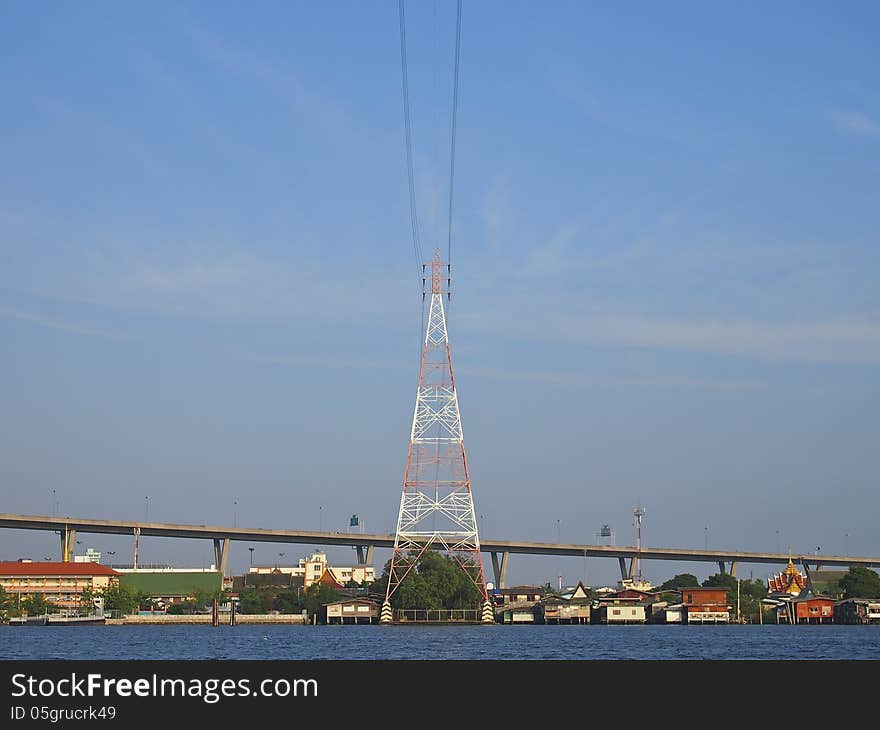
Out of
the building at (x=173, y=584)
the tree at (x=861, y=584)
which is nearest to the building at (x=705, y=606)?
the tree at (x=861, y=584)

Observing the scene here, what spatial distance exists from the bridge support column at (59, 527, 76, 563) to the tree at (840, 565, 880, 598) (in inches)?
3638

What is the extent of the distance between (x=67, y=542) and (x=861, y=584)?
94611 millimetres

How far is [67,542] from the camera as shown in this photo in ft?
492

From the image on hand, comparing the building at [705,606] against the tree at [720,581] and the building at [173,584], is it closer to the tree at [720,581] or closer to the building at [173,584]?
the tree at [720,581]

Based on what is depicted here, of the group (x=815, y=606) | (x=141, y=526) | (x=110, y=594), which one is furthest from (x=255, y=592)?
(x=815, y=606)

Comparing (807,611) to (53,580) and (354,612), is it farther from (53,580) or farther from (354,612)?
(53,580)

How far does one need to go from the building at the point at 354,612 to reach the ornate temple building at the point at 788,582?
4955 centimetres

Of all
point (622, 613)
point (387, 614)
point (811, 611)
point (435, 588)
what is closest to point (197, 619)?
point (387, 614)

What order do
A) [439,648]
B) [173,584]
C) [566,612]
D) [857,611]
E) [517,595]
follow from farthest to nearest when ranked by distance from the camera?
[517,595]
[173,584]
[566,612]
[857,611]
[439,648]

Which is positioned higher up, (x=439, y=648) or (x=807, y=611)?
(x=439, y=648)

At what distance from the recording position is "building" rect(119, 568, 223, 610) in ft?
459

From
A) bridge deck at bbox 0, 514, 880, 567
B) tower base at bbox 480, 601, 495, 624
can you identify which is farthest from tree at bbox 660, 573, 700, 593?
tower base at bbox 480, 601, 495, 624
